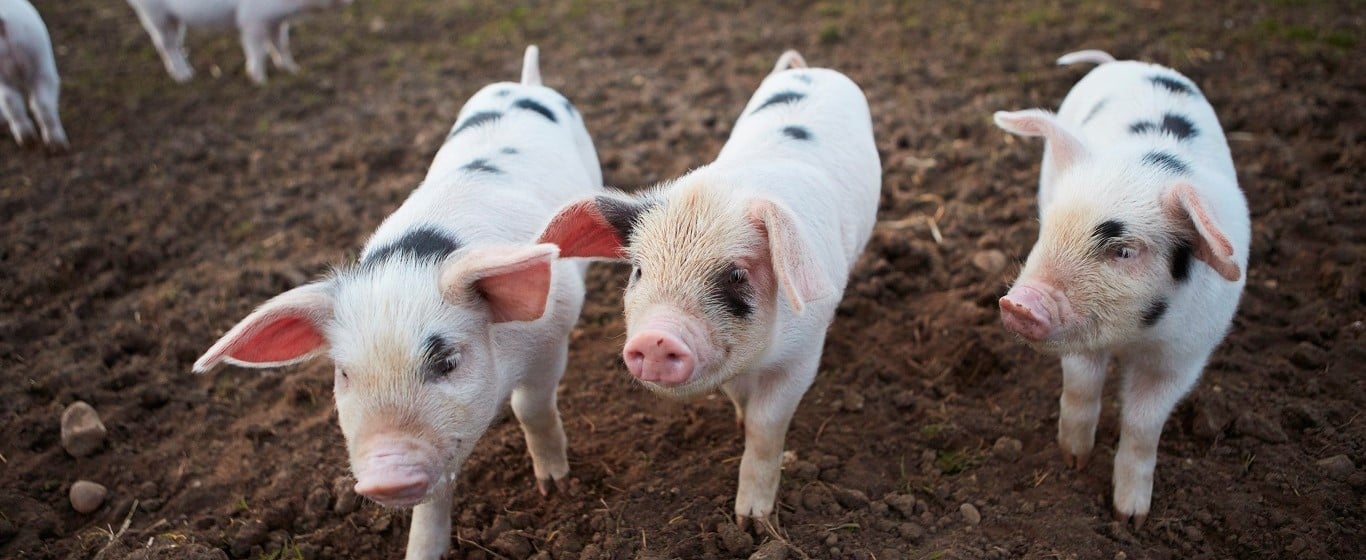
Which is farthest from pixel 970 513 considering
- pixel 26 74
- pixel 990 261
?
pixel 26 74

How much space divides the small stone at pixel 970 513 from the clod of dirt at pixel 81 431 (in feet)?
12.5

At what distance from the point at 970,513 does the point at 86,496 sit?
367 centimetres

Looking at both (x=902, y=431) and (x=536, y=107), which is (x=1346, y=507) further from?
(x=536, y=107)

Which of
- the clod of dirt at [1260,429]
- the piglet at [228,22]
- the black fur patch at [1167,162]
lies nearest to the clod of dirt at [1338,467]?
the clod of dirt at [1260,429]

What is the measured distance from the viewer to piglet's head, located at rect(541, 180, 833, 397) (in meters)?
2.61

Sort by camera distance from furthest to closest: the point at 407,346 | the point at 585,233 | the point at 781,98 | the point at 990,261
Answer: the point at 990,261, the point at 781,98, the point at 585,233, the point at 407,346

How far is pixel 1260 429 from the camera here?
3.77 meters

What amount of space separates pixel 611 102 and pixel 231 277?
3188mm

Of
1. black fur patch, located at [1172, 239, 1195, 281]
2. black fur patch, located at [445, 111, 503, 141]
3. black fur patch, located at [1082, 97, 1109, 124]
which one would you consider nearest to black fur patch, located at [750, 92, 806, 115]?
black fur patch, located at [445, 111, 503, 141]

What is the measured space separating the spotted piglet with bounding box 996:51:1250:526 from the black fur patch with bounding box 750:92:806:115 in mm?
1030

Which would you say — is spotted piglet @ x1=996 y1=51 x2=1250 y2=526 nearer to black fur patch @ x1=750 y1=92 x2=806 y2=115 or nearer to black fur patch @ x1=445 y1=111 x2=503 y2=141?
black fur patch @ x1=750 y1=92 x2=806 y2=115

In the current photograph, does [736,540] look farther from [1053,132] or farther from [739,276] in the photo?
[1053,132]

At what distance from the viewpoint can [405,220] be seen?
3.31 meters

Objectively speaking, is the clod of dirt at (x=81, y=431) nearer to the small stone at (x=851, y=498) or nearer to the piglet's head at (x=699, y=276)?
the piglet's head at (x=699, y=276)
